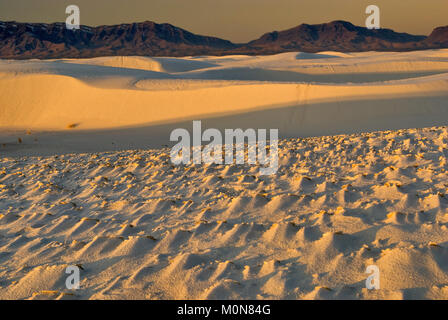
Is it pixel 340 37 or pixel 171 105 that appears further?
pixel 340 37

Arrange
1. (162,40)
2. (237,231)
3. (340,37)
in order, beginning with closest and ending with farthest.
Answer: (237,231) → (162,40) → (340,37)

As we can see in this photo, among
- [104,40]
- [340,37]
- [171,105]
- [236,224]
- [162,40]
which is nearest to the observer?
[236,224]

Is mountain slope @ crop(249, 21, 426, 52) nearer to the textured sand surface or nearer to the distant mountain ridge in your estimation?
the distant mountain ridge

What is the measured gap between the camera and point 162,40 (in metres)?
160

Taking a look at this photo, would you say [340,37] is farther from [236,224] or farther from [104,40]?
[236,224]

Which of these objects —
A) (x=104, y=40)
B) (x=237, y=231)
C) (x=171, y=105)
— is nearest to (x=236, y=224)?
(x=237, y=231)

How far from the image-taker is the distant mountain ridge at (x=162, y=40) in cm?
13975

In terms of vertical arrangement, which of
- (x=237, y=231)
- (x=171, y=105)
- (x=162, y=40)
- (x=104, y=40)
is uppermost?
(x=104, y=40)

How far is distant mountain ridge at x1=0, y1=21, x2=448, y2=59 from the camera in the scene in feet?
458

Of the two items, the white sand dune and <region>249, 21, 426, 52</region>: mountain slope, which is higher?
<region>249, 21, 426, 52</region>: mountain slope

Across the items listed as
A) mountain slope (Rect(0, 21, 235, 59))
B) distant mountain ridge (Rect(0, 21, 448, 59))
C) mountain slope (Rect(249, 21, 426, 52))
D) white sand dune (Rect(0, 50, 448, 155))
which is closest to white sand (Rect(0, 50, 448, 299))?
white sand dune (Rect(0, 50, 448, 155))

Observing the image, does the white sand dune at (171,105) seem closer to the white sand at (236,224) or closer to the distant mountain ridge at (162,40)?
the white sand at (236,224)

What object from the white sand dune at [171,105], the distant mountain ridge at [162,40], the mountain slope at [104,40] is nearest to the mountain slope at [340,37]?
the distant mountain ridge at [162,40]
